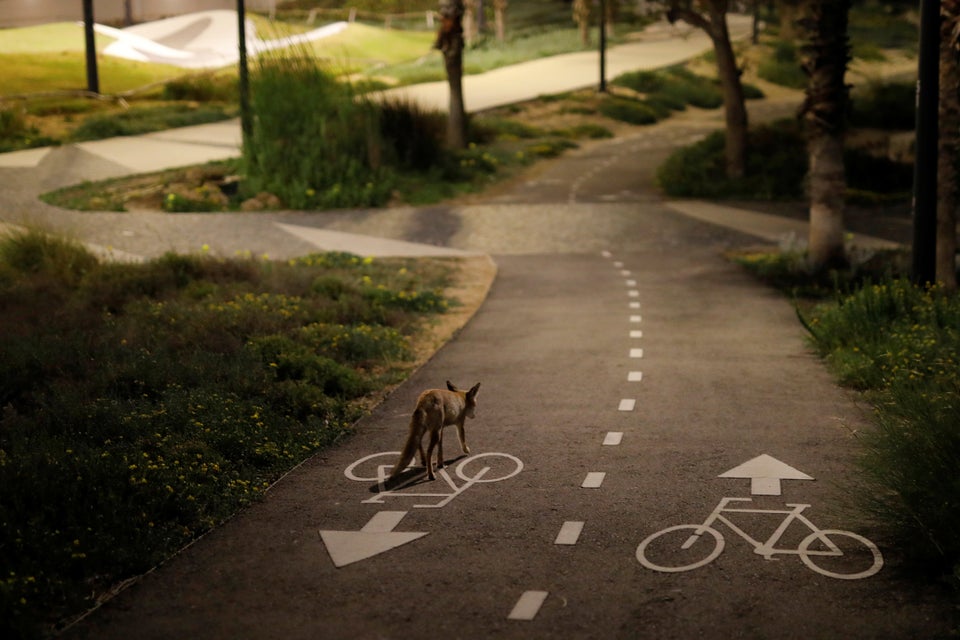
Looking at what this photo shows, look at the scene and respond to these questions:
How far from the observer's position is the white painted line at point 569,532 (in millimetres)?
7771

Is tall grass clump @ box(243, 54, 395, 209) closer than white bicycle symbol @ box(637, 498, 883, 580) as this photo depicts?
No

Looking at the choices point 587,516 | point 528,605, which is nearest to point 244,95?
point 587,516

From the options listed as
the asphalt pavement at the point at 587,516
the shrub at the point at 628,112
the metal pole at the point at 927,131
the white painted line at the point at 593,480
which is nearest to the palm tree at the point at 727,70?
the asphalt pavement at the point at 587,516

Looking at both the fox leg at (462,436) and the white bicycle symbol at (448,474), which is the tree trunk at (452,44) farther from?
the fox leg at (462,436)

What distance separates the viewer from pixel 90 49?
37.4 metres

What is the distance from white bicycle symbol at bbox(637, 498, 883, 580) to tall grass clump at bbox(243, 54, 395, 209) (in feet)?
64.2

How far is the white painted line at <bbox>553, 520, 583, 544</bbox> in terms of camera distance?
7.77 metres

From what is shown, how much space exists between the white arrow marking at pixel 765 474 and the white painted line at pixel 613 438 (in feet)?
3.86

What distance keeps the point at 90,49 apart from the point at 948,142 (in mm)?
28827

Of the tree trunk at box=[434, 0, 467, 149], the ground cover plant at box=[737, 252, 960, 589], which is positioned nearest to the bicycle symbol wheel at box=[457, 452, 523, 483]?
the ground cover plant at box=[737, 252, 960, 589]

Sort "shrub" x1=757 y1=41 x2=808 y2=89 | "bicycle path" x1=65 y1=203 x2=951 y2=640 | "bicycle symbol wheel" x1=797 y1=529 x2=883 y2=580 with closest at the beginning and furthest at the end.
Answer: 1. "bicycle path" x1=65 y1=203 x2=951 y2=640
2. "bicycle symbol wheel" x1=797 y1=529 x2=883 y2=580
3. "shrub" x1=757 y1=41 x2=808 y2=89

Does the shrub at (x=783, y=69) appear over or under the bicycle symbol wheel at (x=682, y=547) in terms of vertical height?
over

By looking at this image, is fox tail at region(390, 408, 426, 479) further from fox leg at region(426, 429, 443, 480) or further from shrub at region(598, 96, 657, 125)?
shrub at region(598, 96, 657, 125)

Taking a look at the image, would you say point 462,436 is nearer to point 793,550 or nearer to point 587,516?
point 587,516
